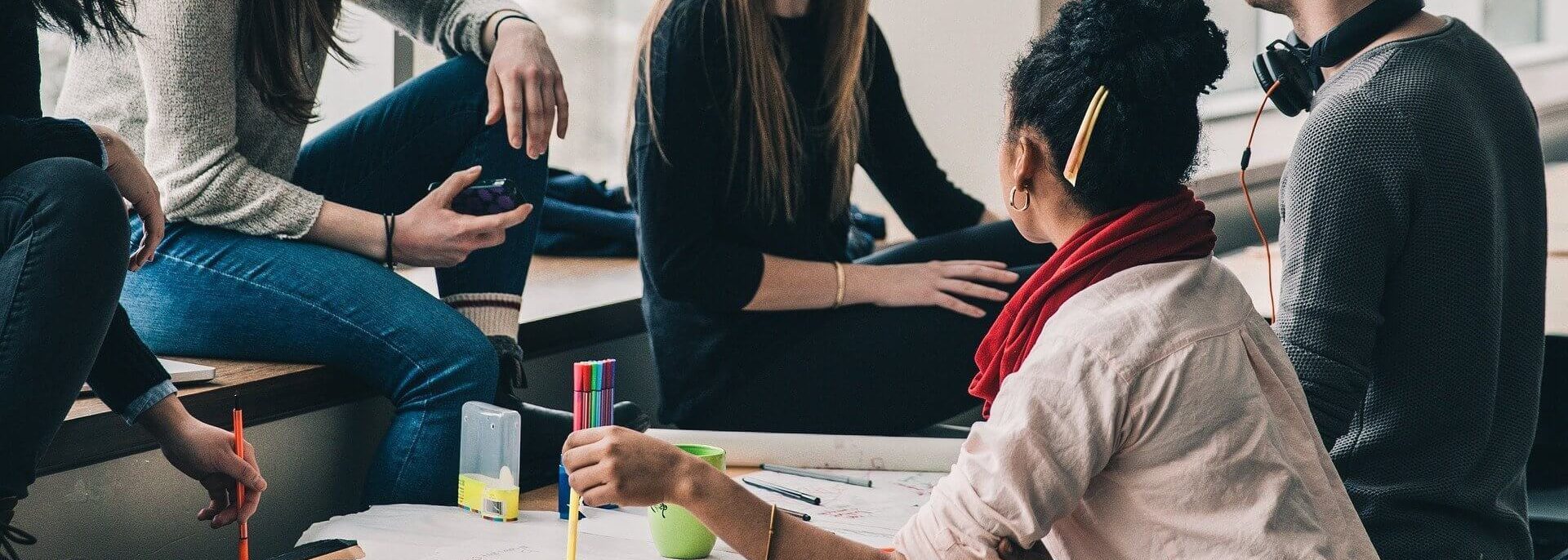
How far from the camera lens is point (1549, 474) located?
1710 mm

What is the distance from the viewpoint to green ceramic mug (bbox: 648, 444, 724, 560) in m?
1.23

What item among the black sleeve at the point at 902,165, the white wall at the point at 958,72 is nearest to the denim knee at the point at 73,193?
the black sleeve at the point at 902,165

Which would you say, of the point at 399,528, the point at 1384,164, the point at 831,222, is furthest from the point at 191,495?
the point at 1384,164

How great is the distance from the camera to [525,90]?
1.58 metres

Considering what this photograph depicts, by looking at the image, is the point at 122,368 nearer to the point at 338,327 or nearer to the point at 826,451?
the point at 338,327

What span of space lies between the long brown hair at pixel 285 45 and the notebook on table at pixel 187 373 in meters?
0.29

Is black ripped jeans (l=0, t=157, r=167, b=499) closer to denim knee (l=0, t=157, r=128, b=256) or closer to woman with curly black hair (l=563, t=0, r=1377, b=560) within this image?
denim knee (l=0, t=157, r=128, b=256)

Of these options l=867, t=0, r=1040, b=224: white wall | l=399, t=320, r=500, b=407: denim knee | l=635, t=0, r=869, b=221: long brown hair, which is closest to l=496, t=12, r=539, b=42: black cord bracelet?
l=635, t=0, r=869, b=221: long brown hair

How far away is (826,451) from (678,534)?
0.35 meters

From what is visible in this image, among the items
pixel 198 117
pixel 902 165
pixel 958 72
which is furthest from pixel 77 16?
pixel 958 72

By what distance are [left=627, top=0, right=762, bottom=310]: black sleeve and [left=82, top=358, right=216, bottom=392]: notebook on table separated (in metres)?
0.52

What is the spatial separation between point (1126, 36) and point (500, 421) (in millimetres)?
741

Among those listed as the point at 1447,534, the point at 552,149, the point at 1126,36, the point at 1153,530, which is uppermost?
the point at 1126,36

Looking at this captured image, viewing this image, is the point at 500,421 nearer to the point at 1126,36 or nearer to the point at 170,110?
the point at 170,110
